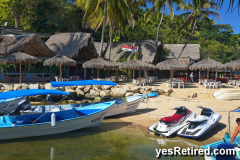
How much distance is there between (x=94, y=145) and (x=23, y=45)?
1353 centimetres

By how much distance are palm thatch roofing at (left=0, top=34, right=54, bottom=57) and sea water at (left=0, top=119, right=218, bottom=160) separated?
11781 mm

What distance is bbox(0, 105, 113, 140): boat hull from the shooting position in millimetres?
7047

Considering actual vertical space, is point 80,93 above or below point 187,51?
below

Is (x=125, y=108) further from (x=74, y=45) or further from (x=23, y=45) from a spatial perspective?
(x=74, y=45)

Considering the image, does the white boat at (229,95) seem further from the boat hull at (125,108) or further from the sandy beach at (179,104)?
the boat hull at (125,108)

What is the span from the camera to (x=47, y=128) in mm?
7461

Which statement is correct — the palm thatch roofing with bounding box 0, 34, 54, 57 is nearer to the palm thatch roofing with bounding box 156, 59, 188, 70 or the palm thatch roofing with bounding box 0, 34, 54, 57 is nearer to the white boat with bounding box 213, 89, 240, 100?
the palm thatch roofing with bounding box 156, 59, 188, 70

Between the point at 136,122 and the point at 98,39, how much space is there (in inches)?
864

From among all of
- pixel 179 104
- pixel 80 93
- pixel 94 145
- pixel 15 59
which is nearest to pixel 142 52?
pixel 80 93

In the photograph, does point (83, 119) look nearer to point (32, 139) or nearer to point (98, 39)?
point (32, 139)

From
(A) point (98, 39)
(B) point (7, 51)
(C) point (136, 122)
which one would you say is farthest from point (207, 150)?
(A) point (98, 39)

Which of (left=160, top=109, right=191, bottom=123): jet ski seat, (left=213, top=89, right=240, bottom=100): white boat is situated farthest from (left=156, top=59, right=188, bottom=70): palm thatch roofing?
(left=160, top=109, right=191, bottom=123): jet ski seat

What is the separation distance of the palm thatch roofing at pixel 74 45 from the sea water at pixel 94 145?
13.2m

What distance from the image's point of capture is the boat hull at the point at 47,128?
23.1 ft
